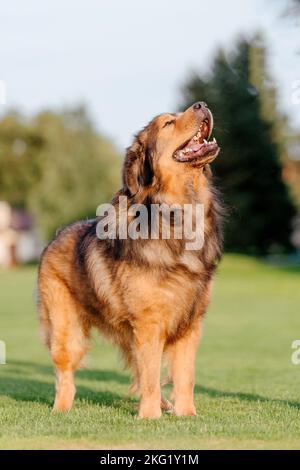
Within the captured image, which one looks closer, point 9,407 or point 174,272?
point 174,272

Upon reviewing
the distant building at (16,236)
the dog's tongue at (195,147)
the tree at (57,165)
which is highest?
the tree at (57,165)

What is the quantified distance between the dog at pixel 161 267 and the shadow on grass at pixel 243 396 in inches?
46.6

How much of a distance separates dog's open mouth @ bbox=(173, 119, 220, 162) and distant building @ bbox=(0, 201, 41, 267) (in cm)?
8285

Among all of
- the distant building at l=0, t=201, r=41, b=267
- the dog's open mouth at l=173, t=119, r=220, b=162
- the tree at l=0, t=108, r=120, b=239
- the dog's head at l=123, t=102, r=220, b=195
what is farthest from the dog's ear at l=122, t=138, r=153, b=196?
the distant building at l=0, t=201, r=41, b=267

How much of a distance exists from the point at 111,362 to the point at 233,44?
143 ft

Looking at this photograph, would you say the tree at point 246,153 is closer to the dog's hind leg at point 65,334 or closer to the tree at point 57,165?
the tree at point 57,165

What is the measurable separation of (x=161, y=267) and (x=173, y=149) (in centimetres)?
107

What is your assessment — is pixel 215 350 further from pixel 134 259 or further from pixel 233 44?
pixel 233 44

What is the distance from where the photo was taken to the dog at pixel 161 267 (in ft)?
25.8

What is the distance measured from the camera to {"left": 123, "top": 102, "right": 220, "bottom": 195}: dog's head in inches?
307

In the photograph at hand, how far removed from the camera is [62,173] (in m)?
74.8

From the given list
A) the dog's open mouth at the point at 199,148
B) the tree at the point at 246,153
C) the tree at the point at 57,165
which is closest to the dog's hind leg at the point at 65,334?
the dog's open mouth at the point at 199,148
